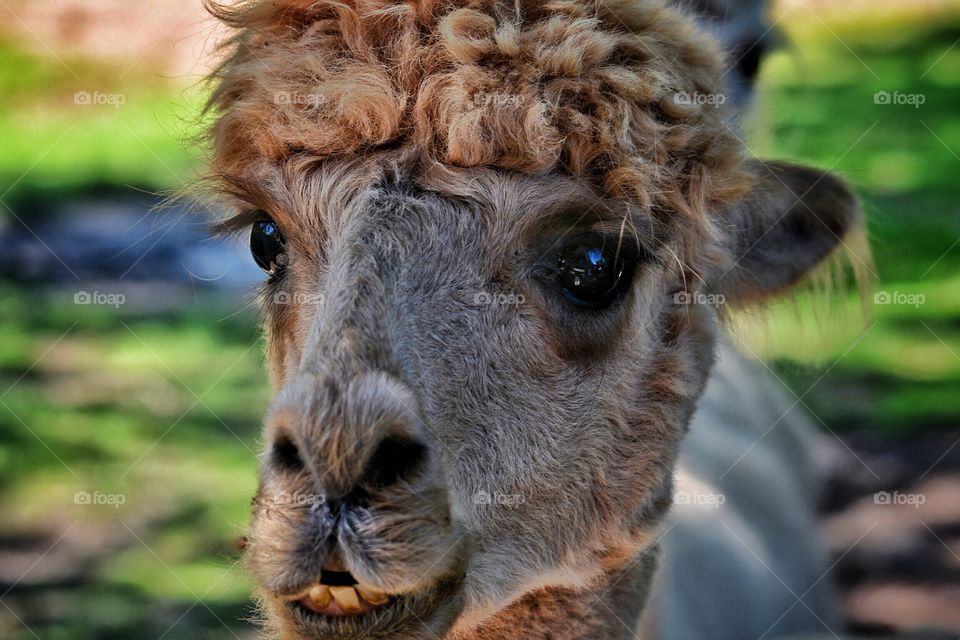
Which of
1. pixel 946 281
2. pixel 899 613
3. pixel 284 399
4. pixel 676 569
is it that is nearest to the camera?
pixel 284 399

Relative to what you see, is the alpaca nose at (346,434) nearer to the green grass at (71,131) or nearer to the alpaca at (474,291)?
the alpaca at (474,291)

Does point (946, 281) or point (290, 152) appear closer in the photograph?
point (290, 152)

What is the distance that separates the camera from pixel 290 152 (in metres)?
3.09

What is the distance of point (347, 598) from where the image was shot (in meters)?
2.50

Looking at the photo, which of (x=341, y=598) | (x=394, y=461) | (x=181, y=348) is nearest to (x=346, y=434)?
(x=394, y=461)

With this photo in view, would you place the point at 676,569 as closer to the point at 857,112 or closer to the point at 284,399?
the point at 284,399

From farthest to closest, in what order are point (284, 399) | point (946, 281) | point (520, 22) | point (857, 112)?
1. point (857, 112)
2. point (946, 281)
3. point (520, 22)
4. point (284, 399)

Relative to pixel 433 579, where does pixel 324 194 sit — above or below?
above

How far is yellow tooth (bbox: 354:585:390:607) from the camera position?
2488mm

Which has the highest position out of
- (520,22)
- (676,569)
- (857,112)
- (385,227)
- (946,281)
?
(857,112)

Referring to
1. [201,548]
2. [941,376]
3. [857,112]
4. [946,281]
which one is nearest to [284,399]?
[201,548]

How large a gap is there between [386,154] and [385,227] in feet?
0.89

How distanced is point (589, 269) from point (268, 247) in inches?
40.3

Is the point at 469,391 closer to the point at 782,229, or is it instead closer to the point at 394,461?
the point at 394,461
